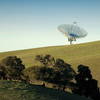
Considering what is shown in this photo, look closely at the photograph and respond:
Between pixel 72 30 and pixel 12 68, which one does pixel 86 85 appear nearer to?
pixel 12 68

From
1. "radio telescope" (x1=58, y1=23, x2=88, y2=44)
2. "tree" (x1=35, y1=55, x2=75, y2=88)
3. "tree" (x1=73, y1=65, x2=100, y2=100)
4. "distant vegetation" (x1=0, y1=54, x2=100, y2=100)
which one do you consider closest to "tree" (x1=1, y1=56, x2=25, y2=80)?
"distant vegetation" (x1=0, y1=54, x2=100, y2=100)

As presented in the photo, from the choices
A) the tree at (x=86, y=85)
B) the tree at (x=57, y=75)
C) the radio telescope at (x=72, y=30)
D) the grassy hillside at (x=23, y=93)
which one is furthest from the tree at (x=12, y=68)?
the radio telescope at (x=72, y=30)

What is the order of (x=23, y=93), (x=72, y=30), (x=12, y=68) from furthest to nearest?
(x=72, y=30), (x=12, y=68), (x=23, y=93)

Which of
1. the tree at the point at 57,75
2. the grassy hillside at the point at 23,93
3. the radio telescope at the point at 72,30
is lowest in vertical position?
the grassy hillside at the point at 23,93

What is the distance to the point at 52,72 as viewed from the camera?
51750 mm

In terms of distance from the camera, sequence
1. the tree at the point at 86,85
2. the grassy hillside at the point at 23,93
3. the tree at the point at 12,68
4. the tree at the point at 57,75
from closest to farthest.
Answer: the grassy hillside at the point at 23,93 < the tree at the point at 86,85 < the tree at the point at 57,75 < the tree at the point at 12,68

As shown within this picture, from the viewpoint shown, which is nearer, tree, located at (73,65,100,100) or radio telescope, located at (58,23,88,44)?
tree, located at (73,65,100,100)

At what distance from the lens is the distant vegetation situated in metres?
48.5

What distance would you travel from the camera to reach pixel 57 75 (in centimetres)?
5162

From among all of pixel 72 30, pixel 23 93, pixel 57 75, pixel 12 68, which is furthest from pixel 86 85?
pixel 72 30

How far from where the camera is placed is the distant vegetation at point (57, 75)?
48516mm

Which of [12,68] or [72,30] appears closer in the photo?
[12,68]

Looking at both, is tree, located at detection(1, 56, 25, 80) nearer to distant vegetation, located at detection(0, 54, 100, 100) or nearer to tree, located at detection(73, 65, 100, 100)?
distant vegetation, located at detection(0, 54, 100, 100)

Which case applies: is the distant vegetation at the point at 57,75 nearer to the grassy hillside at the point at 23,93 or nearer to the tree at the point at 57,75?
the tree at the point at 57,75
